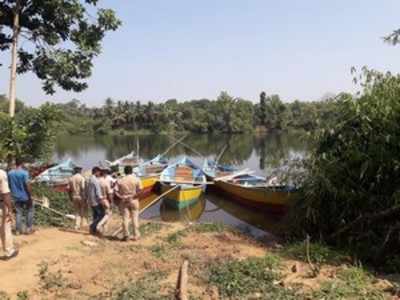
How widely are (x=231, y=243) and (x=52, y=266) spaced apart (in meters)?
3.60

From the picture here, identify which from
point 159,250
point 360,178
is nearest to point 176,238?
point 159,250

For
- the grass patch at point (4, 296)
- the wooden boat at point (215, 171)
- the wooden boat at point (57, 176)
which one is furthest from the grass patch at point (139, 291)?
the wooden boat at point (215, 171)

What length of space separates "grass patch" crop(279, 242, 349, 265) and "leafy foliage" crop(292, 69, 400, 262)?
33.7 inches

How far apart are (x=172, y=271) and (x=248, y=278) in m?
1.18

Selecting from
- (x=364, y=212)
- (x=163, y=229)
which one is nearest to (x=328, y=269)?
(x=364, y=212)

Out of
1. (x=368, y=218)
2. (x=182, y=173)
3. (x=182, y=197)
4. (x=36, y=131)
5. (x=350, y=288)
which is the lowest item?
(x=182, y=197)

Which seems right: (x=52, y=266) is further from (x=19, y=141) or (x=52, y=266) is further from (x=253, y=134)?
(x=253, y=134)

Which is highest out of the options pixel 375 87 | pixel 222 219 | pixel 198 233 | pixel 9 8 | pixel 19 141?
pixel 9 8

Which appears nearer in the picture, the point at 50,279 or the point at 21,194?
the point at 50,279

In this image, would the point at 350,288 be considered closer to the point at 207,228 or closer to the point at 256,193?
the point at 207,228

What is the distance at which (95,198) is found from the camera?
31.2ft

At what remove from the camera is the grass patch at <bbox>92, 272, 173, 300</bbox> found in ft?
19.7

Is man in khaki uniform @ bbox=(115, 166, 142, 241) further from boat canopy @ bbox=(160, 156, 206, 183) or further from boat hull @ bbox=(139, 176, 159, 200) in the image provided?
boat canopy @ bbox=(160, 156, 206, 183)

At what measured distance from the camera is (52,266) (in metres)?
7.23
